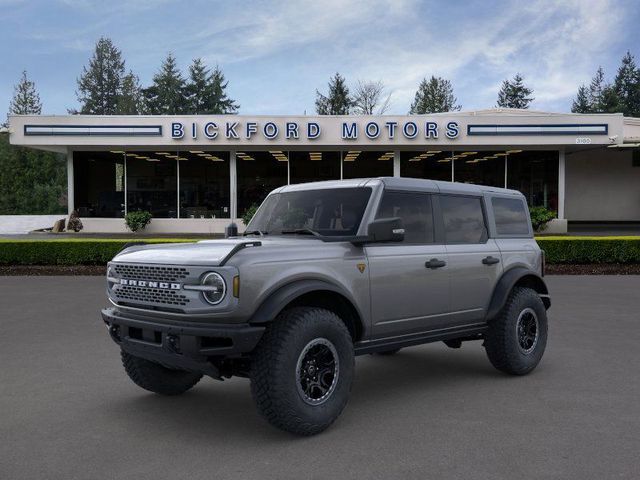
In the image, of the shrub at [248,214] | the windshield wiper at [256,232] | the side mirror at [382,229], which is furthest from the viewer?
the shrub at [248,214]

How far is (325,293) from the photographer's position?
480cm

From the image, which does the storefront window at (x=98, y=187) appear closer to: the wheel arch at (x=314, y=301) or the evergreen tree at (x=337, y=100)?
the wheel arch at (x=314, y=301)

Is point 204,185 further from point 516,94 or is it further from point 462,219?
point 516,94

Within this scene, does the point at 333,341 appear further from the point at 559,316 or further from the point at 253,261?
the point at 559,316

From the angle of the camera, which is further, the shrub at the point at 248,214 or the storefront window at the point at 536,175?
the storefront window at the point at 536,175

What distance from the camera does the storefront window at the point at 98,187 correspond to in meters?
29.2

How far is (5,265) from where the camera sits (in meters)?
16.6

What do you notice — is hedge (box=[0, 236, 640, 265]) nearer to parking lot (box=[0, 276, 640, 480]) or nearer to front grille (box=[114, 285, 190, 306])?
parking lot (box=[0, 276, 640, 480])

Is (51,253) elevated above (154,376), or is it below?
above

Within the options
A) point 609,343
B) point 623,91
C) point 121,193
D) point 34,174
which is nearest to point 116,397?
point 609,343

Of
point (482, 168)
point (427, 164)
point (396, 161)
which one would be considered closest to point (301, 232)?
point (396, 161)

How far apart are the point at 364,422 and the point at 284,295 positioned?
4.19 feet

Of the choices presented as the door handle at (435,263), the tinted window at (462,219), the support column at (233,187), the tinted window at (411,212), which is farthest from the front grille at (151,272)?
the support column at (233,187)

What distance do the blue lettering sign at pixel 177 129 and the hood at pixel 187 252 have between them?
2284cm
